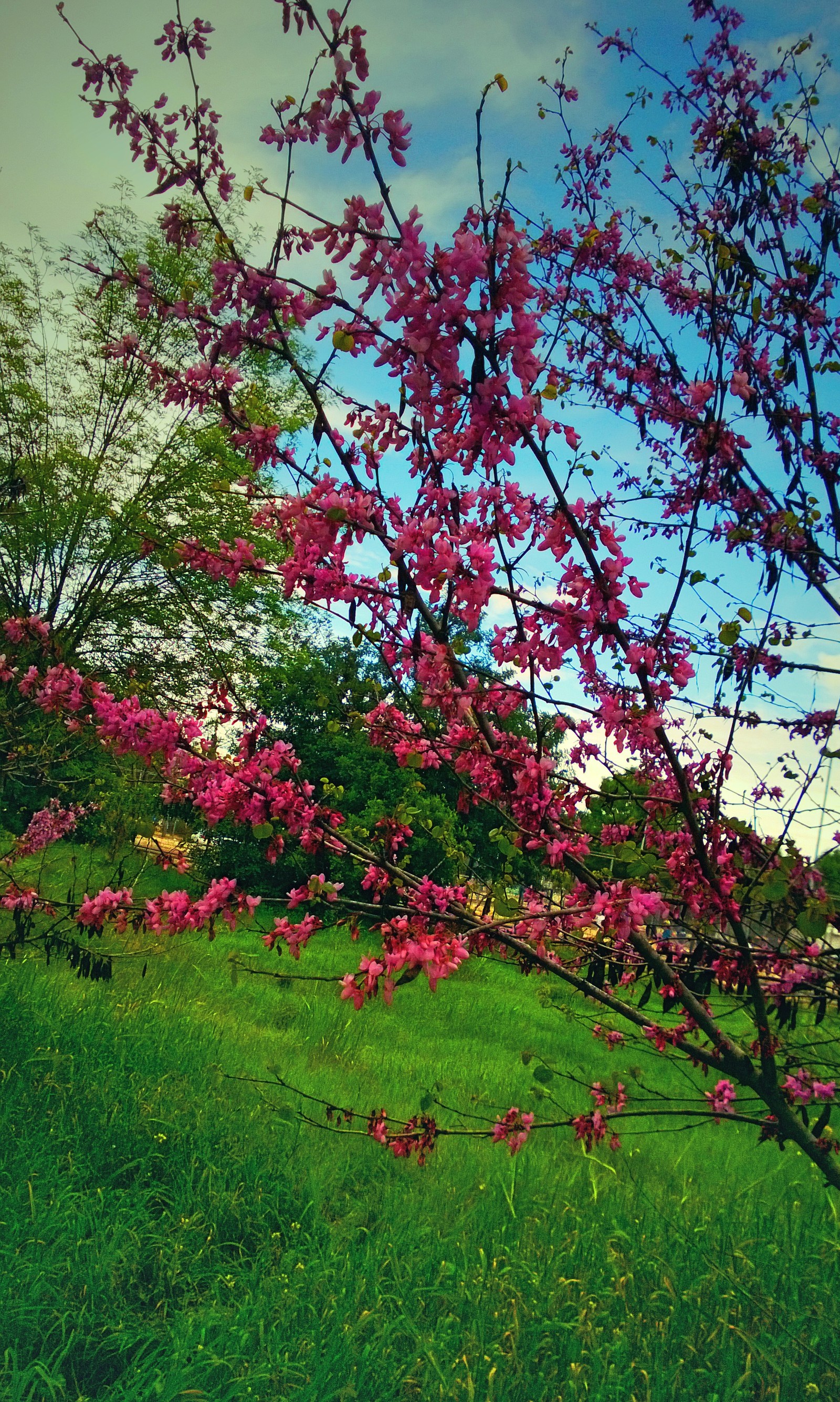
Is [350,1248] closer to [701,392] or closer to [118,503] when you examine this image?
[701,392]

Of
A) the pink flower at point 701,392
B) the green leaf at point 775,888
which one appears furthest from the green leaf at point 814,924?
the pink flower at point 701,392

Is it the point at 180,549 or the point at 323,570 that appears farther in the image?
the point at 180,549

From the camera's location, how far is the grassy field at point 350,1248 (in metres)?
2.99

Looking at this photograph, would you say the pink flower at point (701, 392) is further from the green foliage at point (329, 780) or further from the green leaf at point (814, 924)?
the green foliage at point (329, 780)

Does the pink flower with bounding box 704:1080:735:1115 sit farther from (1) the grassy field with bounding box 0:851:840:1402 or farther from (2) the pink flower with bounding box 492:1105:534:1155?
(1) the grassy field with bounding box 0:851:840:1402

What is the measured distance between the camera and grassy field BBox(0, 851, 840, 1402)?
2992 mm

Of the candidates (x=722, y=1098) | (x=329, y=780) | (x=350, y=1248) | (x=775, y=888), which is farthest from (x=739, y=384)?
(x=329, y=780)

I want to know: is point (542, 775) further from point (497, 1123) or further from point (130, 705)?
point (130, 705)

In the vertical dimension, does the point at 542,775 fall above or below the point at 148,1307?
above

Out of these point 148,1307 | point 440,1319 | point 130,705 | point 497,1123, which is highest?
point 130,705

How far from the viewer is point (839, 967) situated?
2723 mm

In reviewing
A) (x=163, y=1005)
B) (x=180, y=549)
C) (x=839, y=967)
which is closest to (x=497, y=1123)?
(x=839, y=967)

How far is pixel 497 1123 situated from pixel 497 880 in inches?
35.2

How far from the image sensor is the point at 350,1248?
383cm
